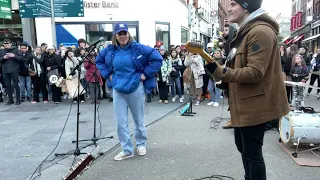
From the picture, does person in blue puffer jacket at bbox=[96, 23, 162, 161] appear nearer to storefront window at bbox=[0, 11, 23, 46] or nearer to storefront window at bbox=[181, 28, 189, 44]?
storefront window at bbox=[0, 11, 23, 46]

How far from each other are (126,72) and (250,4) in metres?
2.18

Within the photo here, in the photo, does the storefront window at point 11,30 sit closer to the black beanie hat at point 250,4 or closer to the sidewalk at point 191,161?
the sidewalk at point 191,161

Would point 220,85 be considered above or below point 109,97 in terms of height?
above

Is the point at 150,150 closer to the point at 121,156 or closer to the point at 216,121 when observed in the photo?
the point at 121,156

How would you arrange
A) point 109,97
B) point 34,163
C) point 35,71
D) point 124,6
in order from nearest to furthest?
point 34,163
point 35,71
point 109,97
point 124,6

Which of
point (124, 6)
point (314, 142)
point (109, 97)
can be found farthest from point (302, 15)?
point (314, 142)

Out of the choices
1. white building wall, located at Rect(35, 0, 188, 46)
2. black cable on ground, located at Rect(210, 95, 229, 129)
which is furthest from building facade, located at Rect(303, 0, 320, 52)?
black cable on ground, located at Rect(210, 95, 229, 129)

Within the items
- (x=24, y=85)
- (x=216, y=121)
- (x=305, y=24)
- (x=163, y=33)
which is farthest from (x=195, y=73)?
(x=305, y=24)

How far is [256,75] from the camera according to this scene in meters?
2.17

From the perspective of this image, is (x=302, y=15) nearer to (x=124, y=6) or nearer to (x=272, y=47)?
(x=124, y=6)

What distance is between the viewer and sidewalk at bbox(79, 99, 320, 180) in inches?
147

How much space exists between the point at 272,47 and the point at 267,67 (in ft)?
0.51

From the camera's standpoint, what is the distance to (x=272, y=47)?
222 centimetres

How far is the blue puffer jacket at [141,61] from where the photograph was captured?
411cm
